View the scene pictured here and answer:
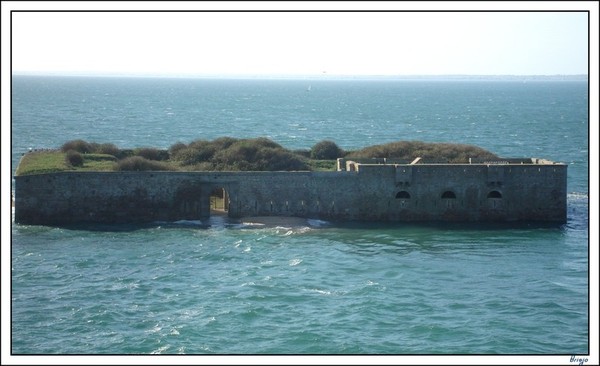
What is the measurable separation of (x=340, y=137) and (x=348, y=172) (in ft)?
174

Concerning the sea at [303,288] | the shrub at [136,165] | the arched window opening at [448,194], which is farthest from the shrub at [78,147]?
the arched window opening at [448,194]

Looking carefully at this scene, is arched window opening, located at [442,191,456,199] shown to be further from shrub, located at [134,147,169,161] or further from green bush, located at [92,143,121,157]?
Result: green bush, located at [92,143,121,157]

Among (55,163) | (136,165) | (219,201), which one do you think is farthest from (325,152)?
(55,163)

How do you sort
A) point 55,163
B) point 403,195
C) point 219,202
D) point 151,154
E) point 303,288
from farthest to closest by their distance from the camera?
point 151,154 → point 219,202 → point 55,163 → point 403,195 → point 303,288

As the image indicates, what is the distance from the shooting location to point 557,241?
43.7 meters

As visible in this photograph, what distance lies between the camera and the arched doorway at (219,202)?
48.9m

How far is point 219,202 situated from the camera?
2025 inches

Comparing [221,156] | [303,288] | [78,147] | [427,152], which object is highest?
Answer: [78,147]

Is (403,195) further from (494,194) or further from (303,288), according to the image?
(303,288)

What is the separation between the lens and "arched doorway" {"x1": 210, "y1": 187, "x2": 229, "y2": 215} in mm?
48938

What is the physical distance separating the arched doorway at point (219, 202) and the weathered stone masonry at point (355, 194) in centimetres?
214

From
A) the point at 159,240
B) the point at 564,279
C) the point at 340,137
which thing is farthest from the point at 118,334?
the point at 340,137

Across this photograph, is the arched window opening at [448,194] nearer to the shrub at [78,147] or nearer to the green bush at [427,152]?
the green bush at [427,152]

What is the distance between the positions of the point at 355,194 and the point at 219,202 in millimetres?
8407
